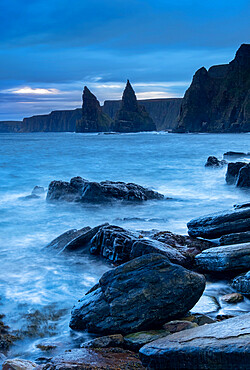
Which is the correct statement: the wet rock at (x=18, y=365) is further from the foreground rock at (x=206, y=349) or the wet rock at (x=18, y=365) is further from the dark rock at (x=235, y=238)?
the dark rock at (x=235, y=238)

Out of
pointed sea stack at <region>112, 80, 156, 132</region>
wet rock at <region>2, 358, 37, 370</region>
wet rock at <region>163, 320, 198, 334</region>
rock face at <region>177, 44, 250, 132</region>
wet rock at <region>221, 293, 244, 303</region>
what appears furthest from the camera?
pointed sea stack at <region>112, 80, 156, 132</region>

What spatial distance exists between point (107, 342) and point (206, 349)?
59.3 inches

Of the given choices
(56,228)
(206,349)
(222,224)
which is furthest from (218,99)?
(206,349)

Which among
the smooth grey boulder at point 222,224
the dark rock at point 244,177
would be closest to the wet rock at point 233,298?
the smooth grey boulder at point 222,224

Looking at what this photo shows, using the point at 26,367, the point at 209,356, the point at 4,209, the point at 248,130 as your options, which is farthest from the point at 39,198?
the point at 248,130

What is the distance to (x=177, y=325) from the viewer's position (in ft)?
13.8

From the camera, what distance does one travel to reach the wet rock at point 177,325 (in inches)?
162

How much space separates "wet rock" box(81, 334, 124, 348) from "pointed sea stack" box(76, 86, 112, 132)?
166 meters

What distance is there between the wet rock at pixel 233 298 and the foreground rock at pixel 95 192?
310 inches

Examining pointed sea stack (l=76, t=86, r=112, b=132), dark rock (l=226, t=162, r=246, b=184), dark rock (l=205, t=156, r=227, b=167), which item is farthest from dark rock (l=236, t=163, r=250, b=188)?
pointed sea stack (l=76, t=86, r=112, b=132)

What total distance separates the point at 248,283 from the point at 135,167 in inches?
854

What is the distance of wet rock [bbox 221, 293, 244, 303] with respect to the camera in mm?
5223

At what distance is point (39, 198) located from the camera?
15.0 m

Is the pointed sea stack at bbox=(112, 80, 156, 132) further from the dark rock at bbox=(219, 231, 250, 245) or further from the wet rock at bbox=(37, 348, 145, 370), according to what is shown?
the wet rock at bbox=(37, 348, 145, 370)
